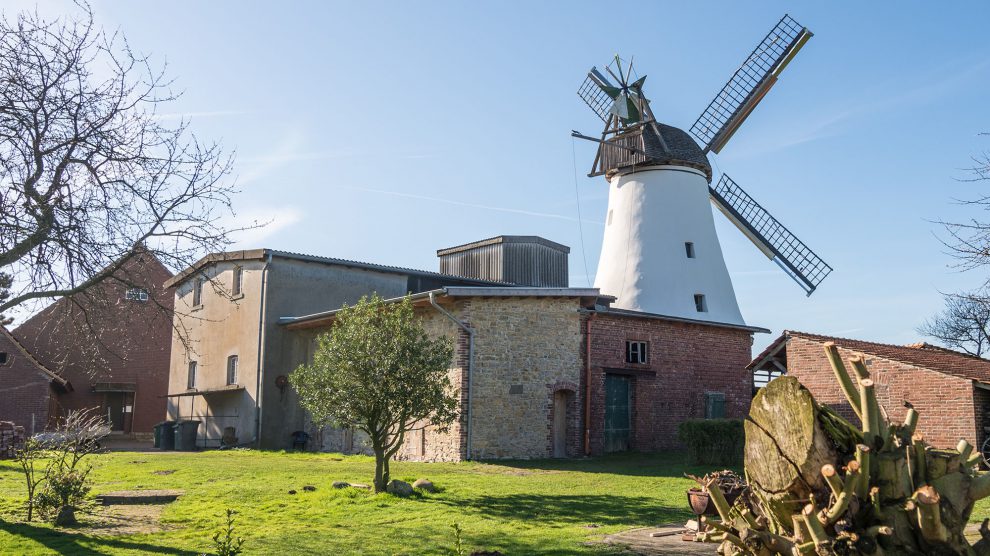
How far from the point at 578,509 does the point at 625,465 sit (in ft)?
22.2

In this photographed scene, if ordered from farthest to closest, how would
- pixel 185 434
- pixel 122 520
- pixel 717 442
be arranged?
pixel 185 434
pixel 717 442
pixel 122 520

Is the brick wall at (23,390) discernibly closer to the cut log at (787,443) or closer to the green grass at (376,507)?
the green grass at (376,507)

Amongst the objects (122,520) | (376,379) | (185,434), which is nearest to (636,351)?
(376,379)

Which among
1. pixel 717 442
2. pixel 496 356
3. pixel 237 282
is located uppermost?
pixel 237 282

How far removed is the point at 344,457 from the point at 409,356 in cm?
833

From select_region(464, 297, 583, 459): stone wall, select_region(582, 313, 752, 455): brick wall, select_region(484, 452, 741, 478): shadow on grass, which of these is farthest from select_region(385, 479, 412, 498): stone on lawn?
select_region(582, 313, 752, 455): brick wall

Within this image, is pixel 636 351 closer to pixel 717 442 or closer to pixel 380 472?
pixel 717 442

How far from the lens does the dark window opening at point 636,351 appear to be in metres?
22.5

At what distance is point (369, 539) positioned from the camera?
33.3 ft

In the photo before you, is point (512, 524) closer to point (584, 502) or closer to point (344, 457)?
point (584, 502)

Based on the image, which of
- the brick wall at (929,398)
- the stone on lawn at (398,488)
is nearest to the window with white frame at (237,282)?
the stone on lawn at (398,488)

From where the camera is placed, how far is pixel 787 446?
5.57m

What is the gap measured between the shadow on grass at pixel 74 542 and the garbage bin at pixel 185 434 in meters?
16.9

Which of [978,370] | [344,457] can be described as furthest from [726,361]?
[344,457]
